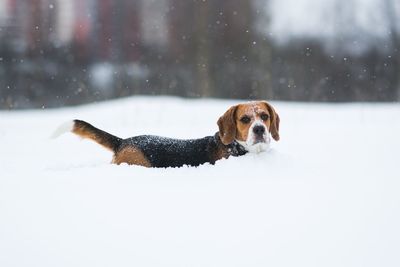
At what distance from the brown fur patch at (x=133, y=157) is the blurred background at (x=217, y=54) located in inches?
470

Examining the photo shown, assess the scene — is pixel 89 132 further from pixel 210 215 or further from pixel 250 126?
pixel 210 215

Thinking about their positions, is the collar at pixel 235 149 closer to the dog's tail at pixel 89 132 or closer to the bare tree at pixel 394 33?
the dog's tail at pixel 89 132

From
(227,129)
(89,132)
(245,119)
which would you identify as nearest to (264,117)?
(245,119)

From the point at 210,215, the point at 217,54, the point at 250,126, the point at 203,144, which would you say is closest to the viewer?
the point at 210,215

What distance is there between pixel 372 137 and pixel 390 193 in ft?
8.40

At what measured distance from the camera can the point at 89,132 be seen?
454cm

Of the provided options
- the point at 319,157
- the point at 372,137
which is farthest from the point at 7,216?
the point at 372,137

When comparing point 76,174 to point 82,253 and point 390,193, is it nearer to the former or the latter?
point 82,253

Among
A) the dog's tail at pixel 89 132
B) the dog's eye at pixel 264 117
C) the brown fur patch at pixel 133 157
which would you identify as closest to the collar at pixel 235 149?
the dog's eye at pixel 264 117

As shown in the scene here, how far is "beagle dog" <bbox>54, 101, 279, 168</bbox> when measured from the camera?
4297mm

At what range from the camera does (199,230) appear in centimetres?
261

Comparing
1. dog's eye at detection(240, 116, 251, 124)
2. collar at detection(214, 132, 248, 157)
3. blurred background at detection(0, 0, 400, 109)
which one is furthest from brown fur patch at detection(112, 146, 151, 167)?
blurred background at detection(0, 0, 400, 109)

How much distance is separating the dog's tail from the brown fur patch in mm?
257

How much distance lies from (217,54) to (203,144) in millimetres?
14625
